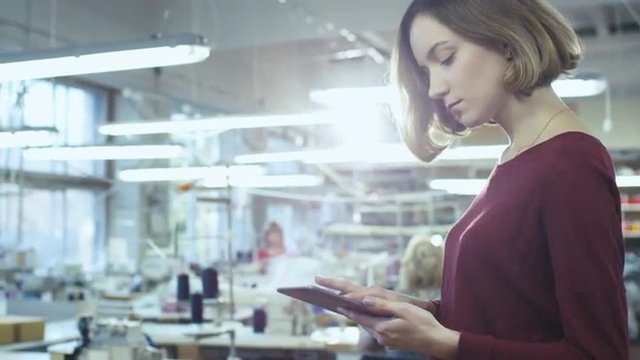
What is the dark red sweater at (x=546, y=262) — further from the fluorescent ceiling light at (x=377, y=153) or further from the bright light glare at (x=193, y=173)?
the bright light glare at (x=193, y=173)

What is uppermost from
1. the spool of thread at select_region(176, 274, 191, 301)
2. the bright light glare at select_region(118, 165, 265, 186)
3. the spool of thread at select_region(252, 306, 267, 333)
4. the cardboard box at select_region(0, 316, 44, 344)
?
the bright light glare at select_region(118, 165, 265, 186)

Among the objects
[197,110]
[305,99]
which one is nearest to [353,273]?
[197,110]

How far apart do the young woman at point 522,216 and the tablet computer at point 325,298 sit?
0.06ft

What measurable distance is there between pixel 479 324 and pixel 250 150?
9.15m

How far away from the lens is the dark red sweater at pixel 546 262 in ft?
2.76

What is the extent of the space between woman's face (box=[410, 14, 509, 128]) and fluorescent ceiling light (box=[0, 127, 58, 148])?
379 centimetres

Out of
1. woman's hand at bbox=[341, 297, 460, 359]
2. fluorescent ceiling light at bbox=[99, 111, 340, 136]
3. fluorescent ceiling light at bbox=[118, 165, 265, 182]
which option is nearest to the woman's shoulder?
woman's hand at bbox=[341, 297, 460, 359]

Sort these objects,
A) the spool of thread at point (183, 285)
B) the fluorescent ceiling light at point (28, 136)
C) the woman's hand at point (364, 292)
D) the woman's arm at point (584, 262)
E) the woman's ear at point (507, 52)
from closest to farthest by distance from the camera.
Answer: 1. the woman's arm at point (584, 262)
2. the woman's ear at point (507, 52)
3. the woman's hand at point (364, 292)
4. the fluorescent ceiling light at point (28, 136)
5. the spool of thread at point (183, 285)

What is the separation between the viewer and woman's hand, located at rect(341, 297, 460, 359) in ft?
2.99

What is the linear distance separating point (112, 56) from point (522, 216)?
2.27m

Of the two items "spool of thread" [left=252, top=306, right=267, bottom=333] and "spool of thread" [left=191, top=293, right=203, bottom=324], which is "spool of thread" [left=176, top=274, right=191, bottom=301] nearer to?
"spool of thread" [left=191, top=293, right=203, bottom=324]

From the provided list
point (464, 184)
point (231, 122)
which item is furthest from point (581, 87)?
point (464, 184)

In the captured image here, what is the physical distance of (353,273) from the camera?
6.89m

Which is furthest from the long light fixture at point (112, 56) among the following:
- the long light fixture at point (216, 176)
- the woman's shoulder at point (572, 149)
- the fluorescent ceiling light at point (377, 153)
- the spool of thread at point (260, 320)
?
the fluorescent ceiling light at point (377, 153)
